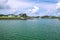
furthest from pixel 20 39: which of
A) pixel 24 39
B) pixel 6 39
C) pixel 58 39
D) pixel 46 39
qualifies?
pixel 58 39

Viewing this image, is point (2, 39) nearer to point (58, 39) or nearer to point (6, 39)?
point (6, 39)

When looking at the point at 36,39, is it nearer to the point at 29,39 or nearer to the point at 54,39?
the point at 29,39

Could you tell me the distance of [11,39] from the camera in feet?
133

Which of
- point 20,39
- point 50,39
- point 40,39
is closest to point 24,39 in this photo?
point 20,39

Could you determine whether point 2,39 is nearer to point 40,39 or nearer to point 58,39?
point 40,39

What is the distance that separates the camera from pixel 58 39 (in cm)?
4178

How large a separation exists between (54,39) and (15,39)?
10025 millimetres

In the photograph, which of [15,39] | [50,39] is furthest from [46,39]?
[15,39]

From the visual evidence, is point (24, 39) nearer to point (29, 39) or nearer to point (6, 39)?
point (29, 39)

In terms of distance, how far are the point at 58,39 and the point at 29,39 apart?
7.56 metres

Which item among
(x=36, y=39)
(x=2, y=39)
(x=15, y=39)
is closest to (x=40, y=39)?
(x=36, y=39)

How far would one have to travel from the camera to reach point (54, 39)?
4172 centimetres

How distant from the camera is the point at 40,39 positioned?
135 feet

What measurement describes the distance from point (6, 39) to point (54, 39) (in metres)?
12.3
